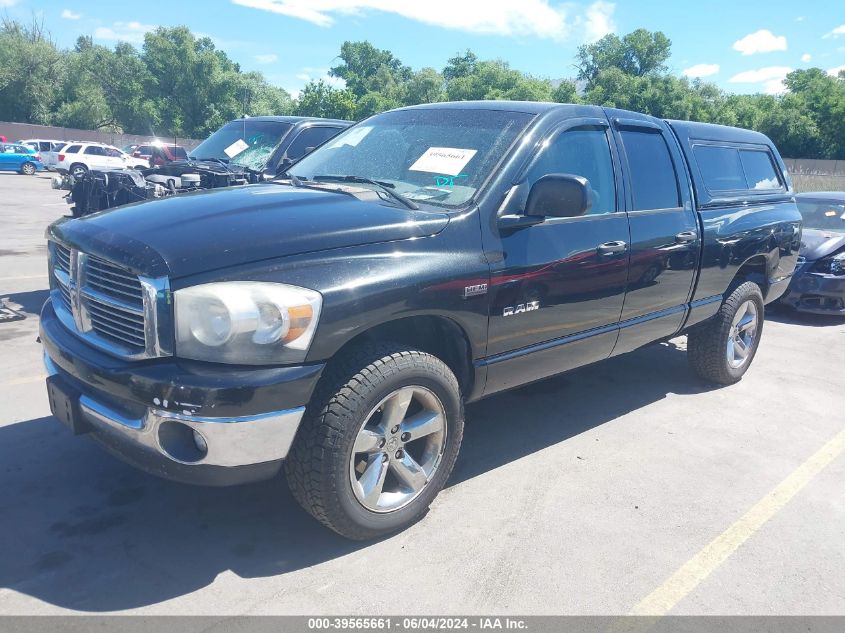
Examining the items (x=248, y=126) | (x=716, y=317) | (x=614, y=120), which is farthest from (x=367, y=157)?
(x=248, y=126)

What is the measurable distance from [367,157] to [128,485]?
7.34 ft

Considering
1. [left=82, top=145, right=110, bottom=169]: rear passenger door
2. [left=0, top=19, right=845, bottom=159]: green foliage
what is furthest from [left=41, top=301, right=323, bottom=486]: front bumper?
[left=0, top=19, right=845, bottom=159]: green foliage

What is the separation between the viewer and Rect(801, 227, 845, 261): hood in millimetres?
8102

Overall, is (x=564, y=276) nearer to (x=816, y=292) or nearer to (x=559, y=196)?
(x=559, y=196)

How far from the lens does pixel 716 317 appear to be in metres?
5.31

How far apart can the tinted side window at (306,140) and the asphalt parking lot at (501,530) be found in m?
4.16

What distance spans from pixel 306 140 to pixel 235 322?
6229 mm

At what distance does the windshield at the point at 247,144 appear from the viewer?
27.0 ft

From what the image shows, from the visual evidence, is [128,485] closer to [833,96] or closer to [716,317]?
[716,317]

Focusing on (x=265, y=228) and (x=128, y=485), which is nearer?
(x=265, y=228)

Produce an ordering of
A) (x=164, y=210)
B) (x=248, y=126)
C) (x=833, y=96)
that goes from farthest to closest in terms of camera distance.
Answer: (x=833, y=96), (x=248, y=126), (x=164, y=210)

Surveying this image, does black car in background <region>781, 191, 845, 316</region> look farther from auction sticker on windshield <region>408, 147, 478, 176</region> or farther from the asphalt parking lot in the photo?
auction sticker on windshield <region>408, 147, 478, 176</region>

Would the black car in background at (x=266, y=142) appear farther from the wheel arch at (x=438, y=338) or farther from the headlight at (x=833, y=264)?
the headlight at (x=833, y=264)

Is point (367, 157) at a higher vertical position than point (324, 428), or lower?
higher
